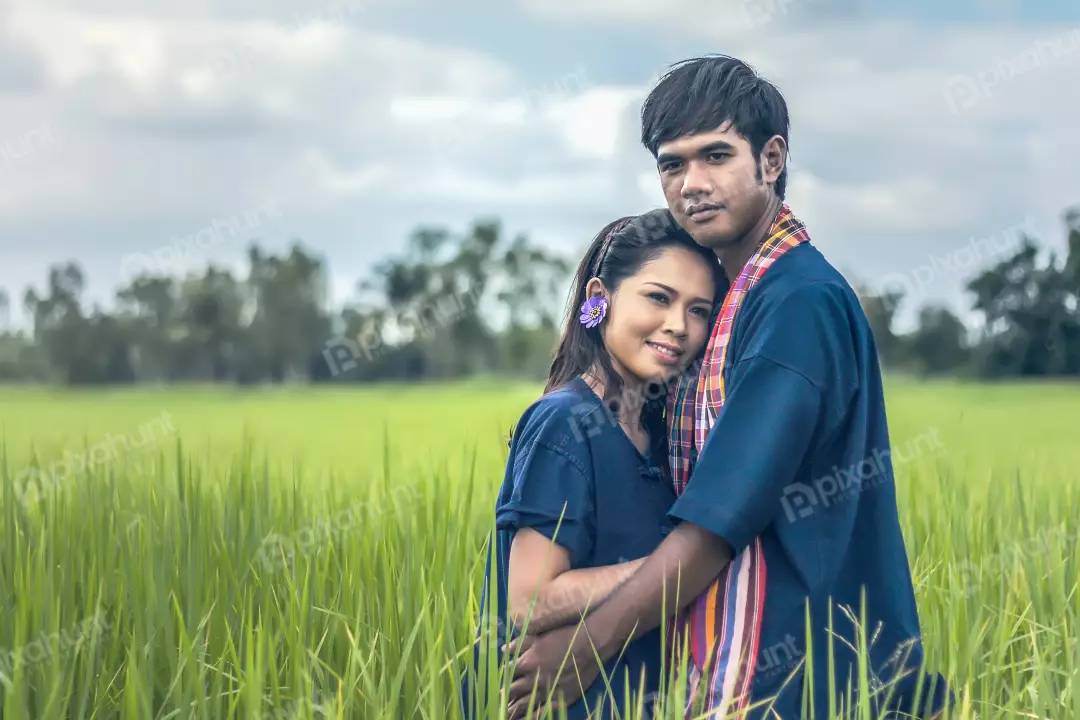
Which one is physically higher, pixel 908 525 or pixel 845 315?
pixel 845 315

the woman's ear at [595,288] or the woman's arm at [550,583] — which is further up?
the woman's ear at [595,288]

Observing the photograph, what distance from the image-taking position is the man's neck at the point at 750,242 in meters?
2.04

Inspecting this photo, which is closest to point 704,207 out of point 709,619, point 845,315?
point 845,315

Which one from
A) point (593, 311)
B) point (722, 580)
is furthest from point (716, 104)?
point (722, 580)

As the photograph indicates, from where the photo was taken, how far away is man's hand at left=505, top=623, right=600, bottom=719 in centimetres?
186

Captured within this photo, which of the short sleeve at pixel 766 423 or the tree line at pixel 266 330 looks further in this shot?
the tree line at pixel 266 330

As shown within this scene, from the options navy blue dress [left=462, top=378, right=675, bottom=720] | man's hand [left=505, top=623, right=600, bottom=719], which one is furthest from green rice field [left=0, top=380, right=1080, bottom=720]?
navy blue dress [left=462, top=378, right=675, bottom=720]

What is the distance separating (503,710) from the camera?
1.81 m

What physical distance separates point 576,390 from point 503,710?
668 mm

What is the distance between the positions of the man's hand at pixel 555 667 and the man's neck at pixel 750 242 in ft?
2.71

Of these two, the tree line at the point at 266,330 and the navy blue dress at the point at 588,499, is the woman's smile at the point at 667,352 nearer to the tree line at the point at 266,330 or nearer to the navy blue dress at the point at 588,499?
the navy blue dress at the point at 588,499

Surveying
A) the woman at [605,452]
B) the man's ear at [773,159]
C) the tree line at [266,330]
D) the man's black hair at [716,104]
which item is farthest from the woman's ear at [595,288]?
the tree line at [266,330]

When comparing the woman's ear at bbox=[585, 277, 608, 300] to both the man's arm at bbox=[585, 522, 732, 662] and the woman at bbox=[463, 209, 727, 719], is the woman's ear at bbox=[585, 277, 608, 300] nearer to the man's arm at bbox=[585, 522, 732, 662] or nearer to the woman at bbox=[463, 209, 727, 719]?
the woman at bbox=[463, 209, 727, 719]

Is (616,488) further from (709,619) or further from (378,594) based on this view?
(378,594)
